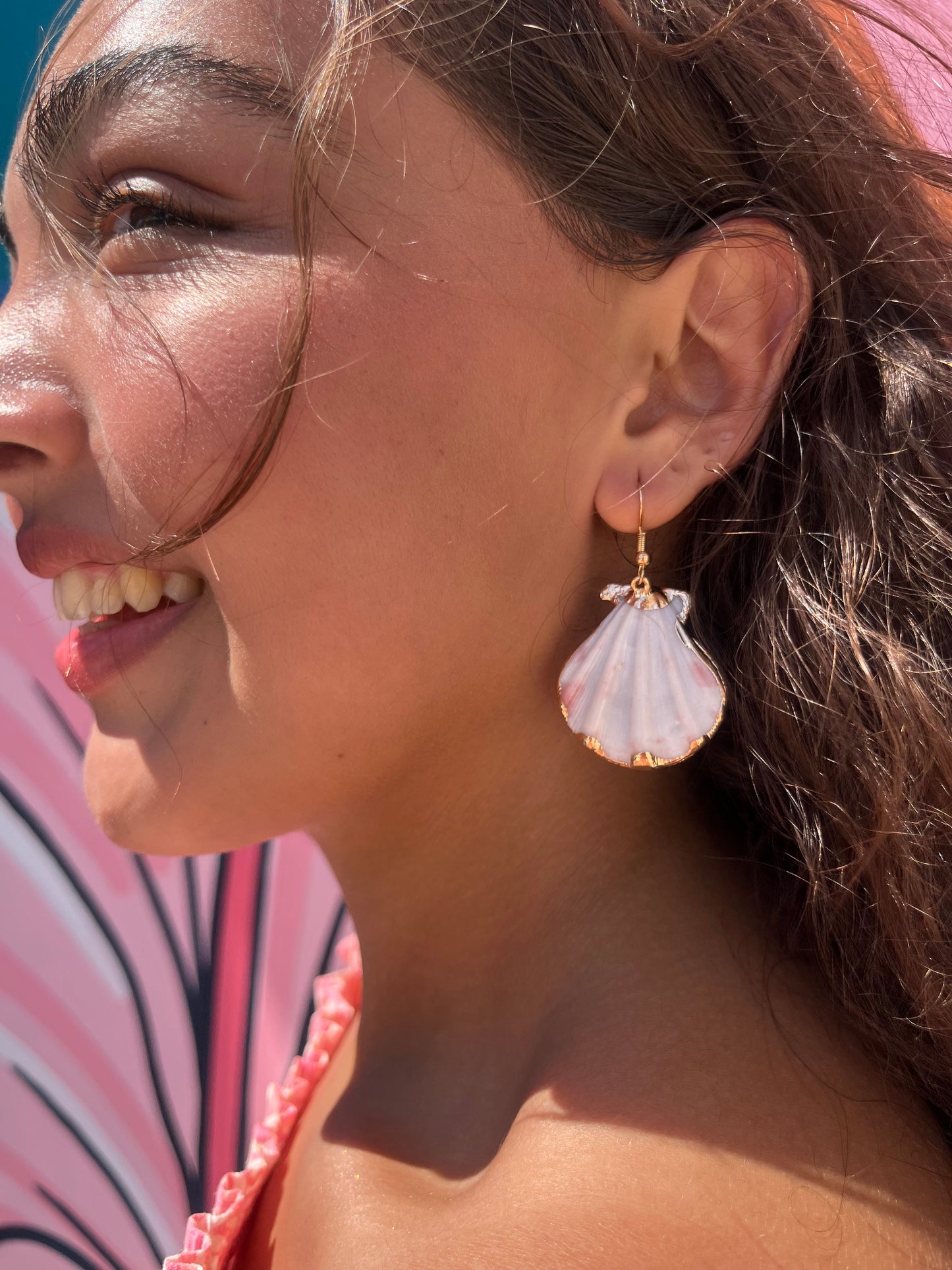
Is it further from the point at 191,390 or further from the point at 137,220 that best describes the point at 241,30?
the point at 191,390

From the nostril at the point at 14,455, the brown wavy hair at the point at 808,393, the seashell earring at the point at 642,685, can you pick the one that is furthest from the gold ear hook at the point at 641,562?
the nostril at the point at 14,455

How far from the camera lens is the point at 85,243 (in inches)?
44.7

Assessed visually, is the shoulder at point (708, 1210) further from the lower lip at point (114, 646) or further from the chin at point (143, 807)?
the lower lip at point (114, 646)

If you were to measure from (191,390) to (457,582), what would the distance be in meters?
0.31

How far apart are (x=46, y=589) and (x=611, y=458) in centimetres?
145

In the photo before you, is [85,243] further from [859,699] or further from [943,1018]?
[943,1018]

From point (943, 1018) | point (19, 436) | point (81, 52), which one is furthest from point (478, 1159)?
point (81, 52)

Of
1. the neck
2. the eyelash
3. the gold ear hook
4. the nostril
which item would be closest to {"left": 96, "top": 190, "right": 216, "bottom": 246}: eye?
the eyelash

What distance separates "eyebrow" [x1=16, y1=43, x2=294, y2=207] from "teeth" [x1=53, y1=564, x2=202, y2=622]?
0.40 m

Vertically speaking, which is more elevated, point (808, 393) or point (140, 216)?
point (140, 216)

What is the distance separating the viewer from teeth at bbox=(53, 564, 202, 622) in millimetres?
1170

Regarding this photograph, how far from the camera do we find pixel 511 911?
1276mm

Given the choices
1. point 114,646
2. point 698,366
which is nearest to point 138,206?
point 114,646

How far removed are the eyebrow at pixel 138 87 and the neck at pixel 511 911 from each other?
0.67 meters
